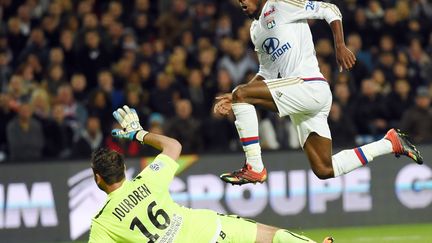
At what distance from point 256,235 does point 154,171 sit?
1016 millimetres

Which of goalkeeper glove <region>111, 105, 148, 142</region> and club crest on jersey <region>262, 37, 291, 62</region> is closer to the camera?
Result: goalkeeper glove <region>111, 105, 148, 142</region>

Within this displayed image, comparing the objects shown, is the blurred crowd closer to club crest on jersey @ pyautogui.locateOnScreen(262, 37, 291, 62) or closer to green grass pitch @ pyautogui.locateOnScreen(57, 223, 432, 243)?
green grass pitch @ pyautogui.locateOnScreen(57, 223, 432, 243)

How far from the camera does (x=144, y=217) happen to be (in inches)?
364

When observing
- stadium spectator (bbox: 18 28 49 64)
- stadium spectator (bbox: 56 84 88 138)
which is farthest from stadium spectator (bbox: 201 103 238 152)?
stadium spectator (bbox: 18 28 49 64)

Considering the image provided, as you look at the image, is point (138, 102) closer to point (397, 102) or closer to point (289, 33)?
point (397, 102)

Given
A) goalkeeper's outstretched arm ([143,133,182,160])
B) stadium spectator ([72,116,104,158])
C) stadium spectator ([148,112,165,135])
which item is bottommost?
stadium spectator ([72,116,104,158])

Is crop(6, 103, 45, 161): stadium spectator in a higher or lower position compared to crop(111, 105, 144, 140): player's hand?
lower

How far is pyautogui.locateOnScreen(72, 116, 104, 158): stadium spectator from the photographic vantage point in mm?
15602

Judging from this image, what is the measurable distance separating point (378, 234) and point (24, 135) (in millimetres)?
4880

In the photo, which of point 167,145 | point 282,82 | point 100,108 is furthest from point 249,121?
point 100,108


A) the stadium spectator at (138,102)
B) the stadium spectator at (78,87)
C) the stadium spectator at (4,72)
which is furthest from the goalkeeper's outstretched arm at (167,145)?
the stadium spectator at (4,72)

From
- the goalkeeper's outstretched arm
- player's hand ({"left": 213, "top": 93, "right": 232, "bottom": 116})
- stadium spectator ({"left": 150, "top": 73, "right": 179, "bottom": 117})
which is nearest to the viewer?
the goalkeeper's outstretched arm

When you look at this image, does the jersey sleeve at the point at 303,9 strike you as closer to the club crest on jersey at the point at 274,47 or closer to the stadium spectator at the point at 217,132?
the club crest on jersey at the point at 274,47

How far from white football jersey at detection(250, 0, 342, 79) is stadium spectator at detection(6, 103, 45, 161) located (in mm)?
6050
